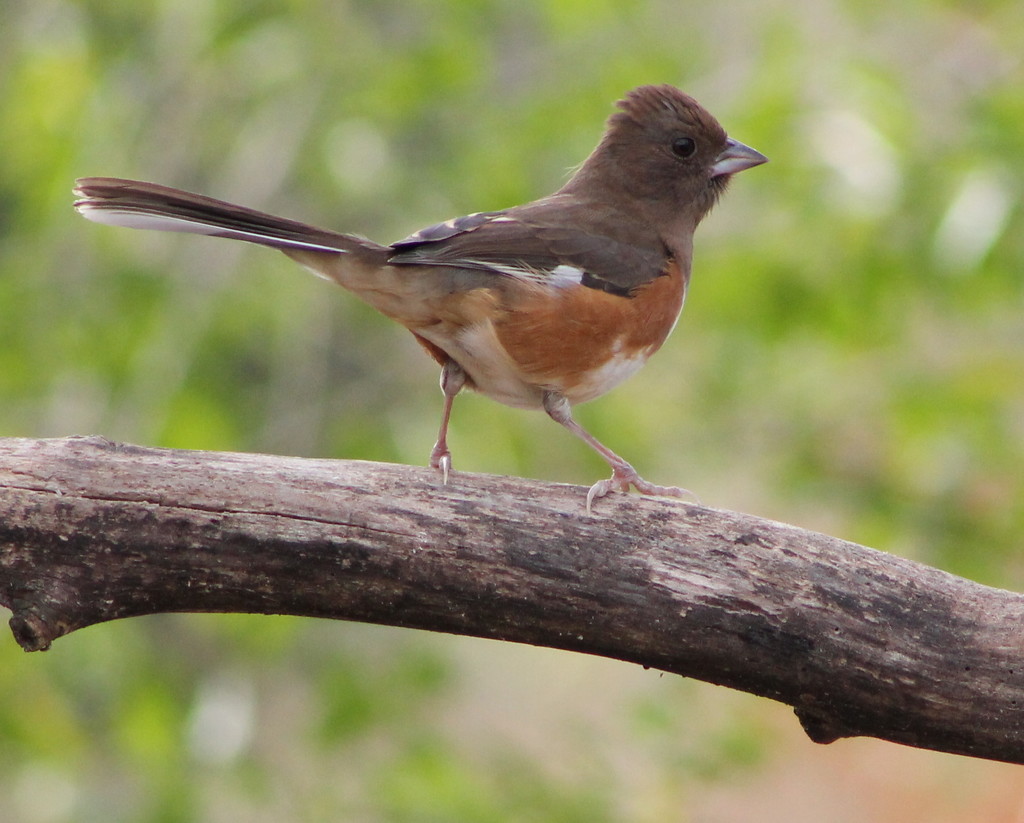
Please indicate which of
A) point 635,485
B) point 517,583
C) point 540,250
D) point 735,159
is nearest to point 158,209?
point 540,250

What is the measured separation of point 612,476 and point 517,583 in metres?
0.94

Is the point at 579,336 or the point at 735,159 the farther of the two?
the point at 735,159

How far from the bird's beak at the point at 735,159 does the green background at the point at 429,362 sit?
270mm

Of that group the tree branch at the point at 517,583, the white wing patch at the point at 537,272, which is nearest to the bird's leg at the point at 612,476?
the tree branch at the point at 517,583

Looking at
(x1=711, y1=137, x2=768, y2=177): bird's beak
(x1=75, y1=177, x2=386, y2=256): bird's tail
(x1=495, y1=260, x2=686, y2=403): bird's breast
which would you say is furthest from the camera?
(x1=711, y1=137, x2=768, y2=177): bird's beak

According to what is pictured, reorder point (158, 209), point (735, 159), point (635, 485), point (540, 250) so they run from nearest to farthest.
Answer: point (158, 209) → point (635, 485) → point (540, 250) → point (735, 159)

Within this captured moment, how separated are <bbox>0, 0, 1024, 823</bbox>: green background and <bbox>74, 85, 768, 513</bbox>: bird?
32.7 inches

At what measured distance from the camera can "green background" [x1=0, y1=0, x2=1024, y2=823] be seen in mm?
4336

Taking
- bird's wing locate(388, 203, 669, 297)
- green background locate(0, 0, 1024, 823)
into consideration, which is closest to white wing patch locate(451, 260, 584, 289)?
bird's wing locate(388, 203, 669, 297)

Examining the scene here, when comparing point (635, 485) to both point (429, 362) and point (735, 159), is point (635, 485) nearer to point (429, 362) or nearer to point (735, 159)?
point (735, 159)

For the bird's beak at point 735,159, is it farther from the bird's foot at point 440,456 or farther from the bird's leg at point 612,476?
the bird's foot at point 440,456

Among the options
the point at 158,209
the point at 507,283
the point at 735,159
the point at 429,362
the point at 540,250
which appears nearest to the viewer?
the point at 158,209

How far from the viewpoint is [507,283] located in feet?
11.4

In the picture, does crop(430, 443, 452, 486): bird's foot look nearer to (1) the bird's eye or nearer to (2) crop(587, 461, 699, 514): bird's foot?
(2) crop(587, 461, 699, 514): bird's foot
